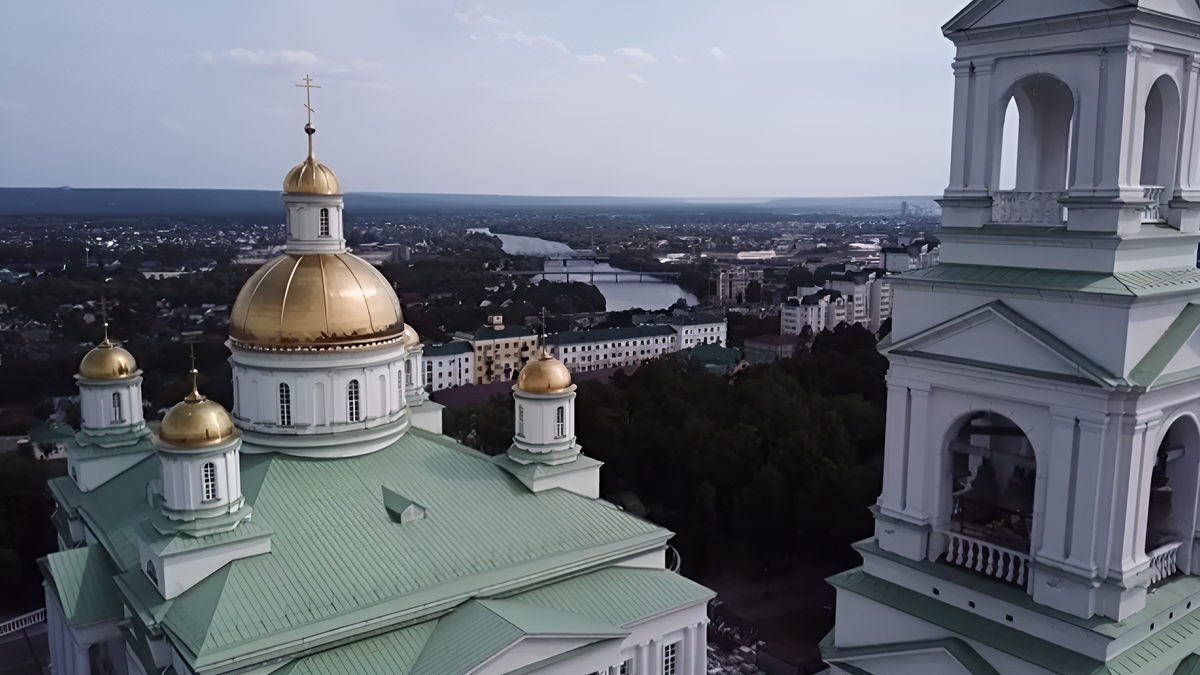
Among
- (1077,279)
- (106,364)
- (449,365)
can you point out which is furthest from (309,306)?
(449,365)

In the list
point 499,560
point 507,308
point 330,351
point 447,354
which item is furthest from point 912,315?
point 507,308

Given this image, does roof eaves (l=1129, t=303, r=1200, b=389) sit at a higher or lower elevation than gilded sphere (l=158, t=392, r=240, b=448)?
higher

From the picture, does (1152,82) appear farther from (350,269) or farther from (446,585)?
(350,269)

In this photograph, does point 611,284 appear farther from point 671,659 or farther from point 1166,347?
point 1166,347

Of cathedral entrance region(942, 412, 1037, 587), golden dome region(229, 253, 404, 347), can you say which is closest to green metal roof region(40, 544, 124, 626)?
golden dome region(229, 253, 404, 347)

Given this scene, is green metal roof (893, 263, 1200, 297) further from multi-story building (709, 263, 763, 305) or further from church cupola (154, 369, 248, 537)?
multi-story building (709, 263, 763, 305)
